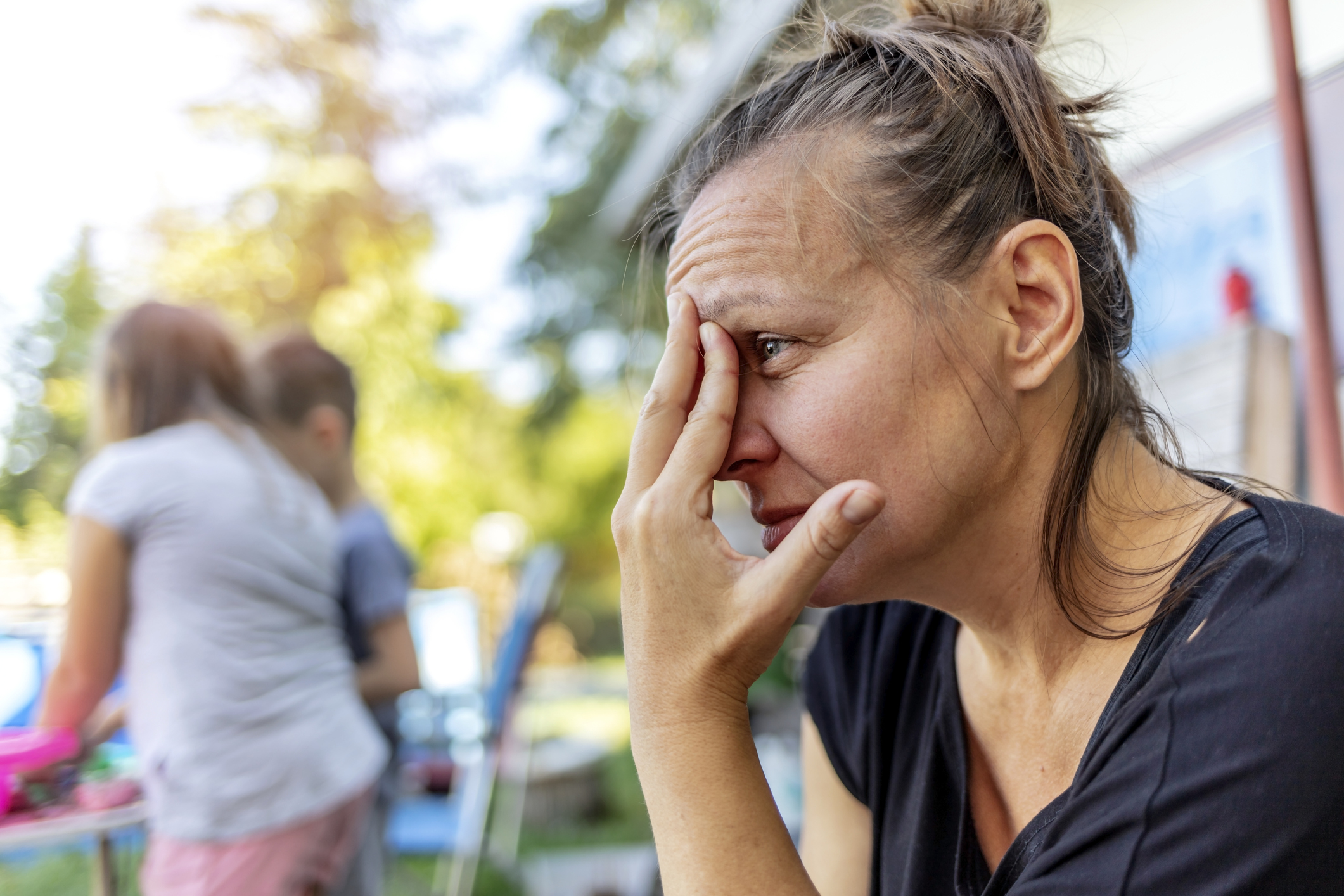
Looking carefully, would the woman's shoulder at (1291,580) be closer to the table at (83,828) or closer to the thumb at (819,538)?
the thumb at (819,538)

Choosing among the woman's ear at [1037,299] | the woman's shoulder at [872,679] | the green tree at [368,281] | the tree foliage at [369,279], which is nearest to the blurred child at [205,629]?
the woman's shoulder at [872,679]

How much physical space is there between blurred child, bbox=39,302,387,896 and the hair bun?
207 centimetres

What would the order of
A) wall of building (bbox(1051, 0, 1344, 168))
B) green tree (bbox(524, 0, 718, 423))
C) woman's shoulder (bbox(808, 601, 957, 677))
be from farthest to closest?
green tree (bbox(524, 0, 718, 423)), wall of building (bbox(1051, 0, 1344, 168)), woman's shoulder (bbox(808, 601, 957, 677))

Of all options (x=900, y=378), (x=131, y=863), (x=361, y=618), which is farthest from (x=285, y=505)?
(x=900, y=378)

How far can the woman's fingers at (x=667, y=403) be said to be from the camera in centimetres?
126

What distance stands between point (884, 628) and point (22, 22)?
36.2 ft

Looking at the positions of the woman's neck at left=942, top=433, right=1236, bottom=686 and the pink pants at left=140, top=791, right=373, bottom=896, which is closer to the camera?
the woman's neck at left=942, top=433, right=1236, bottom=686

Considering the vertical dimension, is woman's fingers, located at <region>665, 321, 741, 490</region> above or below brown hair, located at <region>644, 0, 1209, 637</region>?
below

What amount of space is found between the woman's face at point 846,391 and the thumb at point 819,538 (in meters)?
0.09

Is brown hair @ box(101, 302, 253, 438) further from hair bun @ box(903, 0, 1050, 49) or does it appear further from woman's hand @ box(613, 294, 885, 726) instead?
hair bun @ box(903, 0, 1050, 49)

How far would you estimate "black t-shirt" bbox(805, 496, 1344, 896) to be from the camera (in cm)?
82

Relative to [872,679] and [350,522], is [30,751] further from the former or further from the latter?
[872,679]

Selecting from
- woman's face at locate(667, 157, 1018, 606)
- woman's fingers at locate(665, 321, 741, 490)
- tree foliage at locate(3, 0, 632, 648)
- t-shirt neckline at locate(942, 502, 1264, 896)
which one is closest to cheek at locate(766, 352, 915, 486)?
woman's face at locate(667, 157, 1018, 606)

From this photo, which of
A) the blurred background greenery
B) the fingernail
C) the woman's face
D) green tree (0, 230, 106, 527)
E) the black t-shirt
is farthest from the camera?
the blurred background greenery
